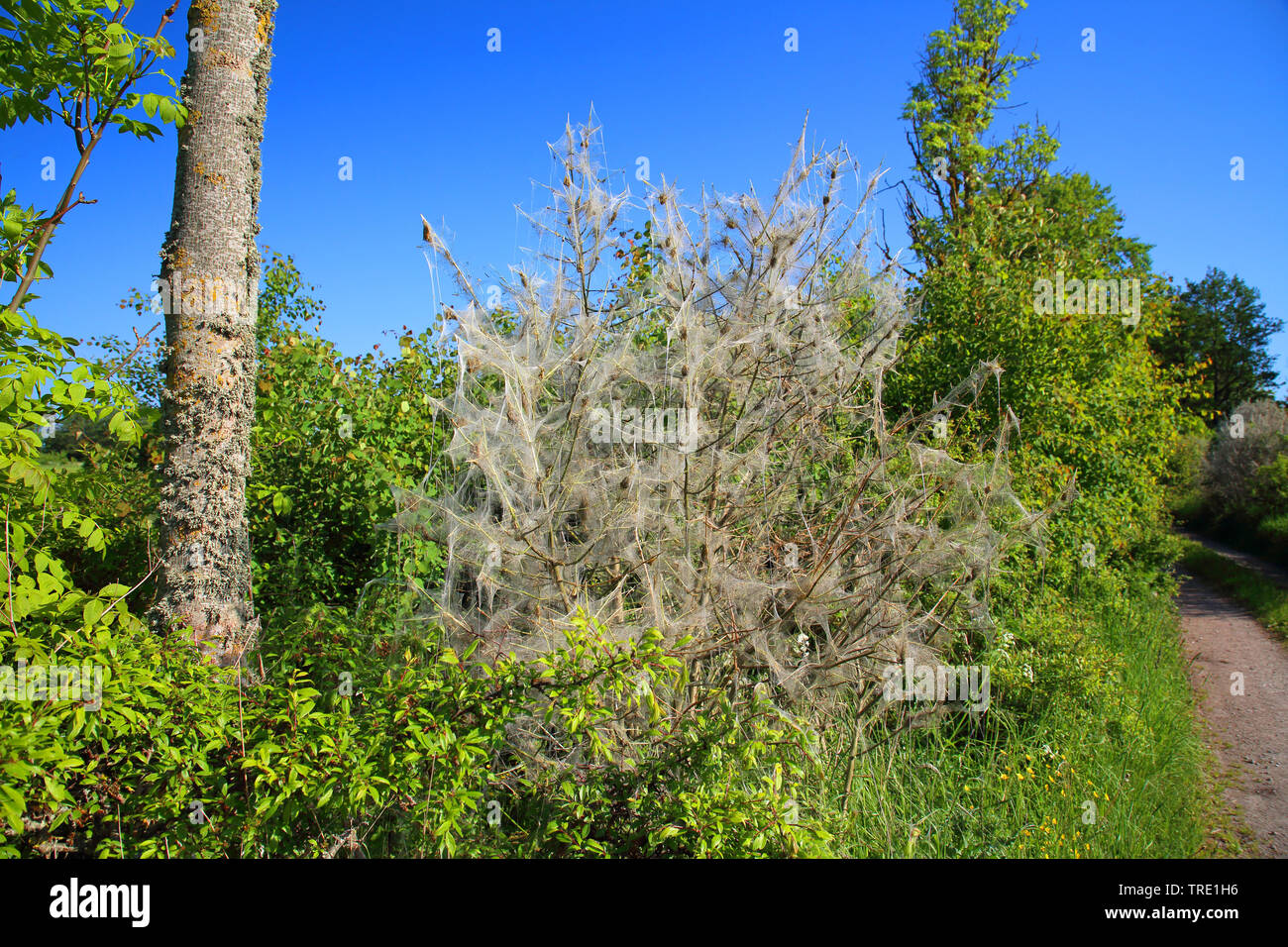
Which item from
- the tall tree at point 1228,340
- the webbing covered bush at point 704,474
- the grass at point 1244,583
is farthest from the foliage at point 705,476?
the tall tree at point 1228,340

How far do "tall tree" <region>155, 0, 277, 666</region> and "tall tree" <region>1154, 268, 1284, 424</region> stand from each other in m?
37.2

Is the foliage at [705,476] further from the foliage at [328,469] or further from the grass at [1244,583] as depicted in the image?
the grass at [1244,583]

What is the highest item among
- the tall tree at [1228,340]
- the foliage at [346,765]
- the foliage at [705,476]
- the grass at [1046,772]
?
the tall tree at [1228,340]

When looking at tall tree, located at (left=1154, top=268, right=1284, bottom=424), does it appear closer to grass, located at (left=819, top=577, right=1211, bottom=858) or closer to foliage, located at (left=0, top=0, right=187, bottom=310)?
grass, located at (left=819, top=577, right=1211, bottom=858)

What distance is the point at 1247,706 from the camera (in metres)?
7.20

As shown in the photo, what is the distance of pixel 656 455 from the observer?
A: 11.3 ft

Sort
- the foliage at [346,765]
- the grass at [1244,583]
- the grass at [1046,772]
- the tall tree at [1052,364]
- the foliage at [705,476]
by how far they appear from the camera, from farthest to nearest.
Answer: the grass at [1244,583], the tall tree at [1052,364], the grass at [1046,772], the foliage at [705,476], the foliage at [346,765]

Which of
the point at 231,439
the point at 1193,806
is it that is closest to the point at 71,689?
the point at 231,439

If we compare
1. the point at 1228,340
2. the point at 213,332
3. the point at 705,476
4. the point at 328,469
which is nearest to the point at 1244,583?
the point at 705,476

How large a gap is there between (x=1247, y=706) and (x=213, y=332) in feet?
31.5

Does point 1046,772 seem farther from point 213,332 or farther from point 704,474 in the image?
point 213,332

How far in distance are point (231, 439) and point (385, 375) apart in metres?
1.41

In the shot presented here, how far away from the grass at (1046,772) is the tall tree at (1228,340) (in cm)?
3224

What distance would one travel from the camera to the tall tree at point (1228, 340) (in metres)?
31.6
